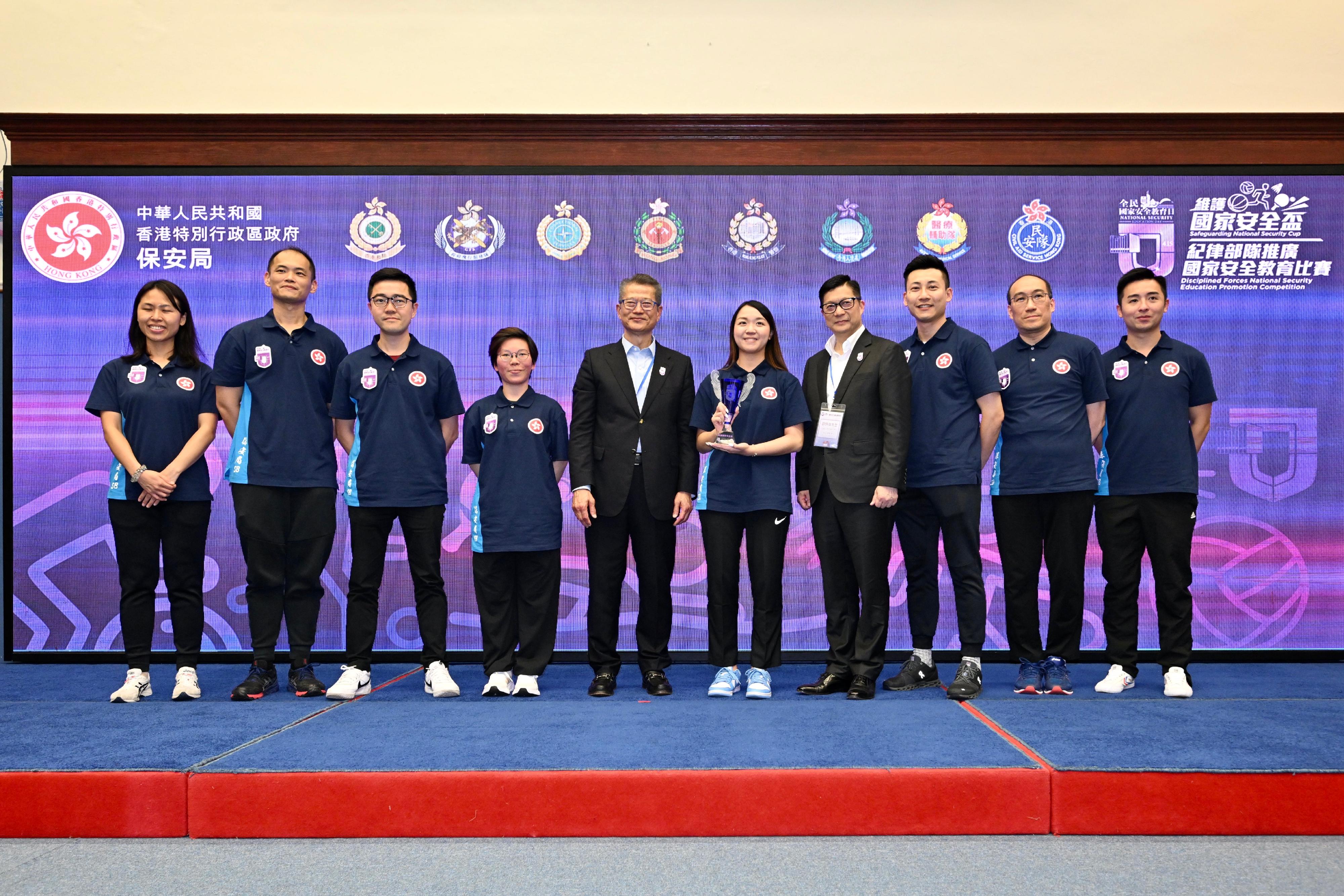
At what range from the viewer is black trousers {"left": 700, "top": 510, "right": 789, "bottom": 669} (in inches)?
114

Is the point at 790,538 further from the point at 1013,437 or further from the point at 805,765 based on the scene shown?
the point at 805,765

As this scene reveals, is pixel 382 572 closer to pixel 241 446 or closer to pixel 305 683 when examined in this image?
pixel 305 683

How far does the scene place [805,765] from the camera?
2.04 meters

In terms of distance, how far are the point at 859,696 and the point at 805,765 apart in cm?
82

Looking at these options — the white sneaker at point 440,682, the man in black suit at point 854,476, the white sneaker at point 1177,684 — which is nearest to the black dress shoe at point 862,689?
the man in black suit at point 854,476

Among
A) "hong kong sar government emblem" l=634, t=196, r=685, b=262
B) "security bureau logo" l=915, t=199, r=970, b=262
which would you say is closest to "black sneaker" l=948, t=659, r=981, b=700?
"security bureau logo" l=915, t=199, r=970, b=262

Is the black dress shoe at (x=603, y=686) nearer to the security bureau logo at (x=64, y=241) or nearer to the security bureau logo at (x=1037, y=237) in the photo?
the security bureau logo at (x=1037, y=237)

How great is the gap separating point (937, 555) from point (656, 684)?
1.06m

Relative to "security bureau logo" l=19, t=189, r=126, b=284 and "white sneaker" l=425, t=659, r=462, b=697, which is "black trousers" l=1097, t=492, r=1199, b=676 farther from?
"security bureau logo" l=19, t=189, r=126, b=284

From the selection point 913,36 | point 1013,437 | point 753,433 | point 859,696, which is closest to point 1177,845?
point 859,696

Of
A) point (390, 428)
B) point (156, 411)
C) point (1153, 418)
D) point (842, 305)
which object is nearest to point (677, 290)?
point (842, 305)

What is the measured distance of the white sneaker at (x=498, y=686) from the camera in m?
2.93

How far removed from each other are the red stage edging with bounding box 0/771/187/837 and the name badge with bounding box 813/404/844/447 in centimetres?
199

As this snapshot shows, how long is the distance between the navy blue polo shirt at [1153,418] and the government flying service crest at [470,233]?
2454 millimetres
